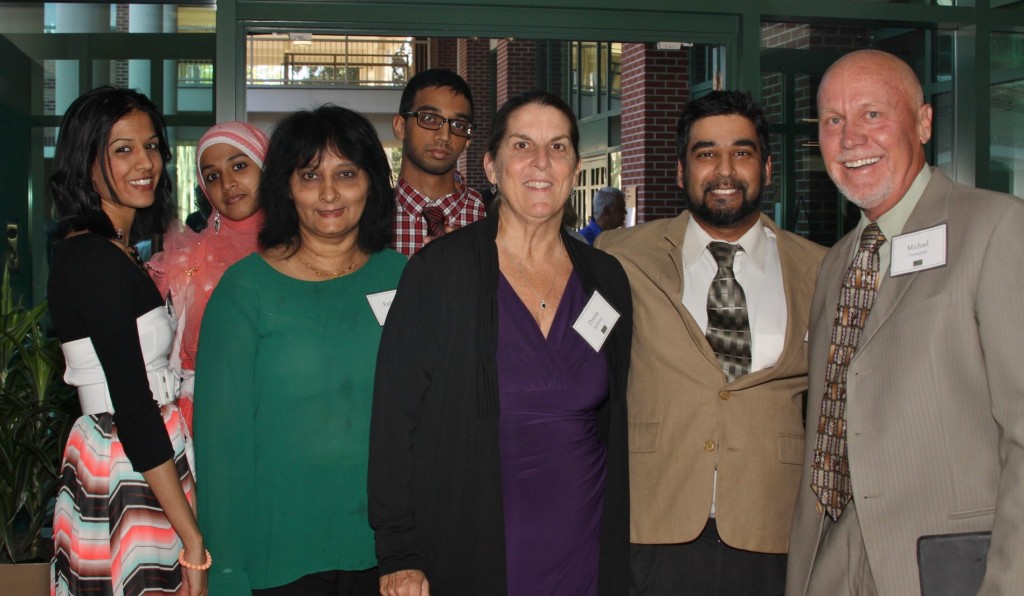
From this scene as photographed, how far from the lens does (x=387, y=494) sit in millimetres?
2049

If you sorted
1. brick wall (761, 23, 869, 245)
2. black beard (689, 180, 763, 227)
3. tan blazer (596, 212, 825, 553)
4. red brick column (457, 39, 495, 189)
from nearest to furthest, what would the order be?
tan blazer (596, 212, 825, 553), black beard (689, 180, 763, 227), brick wall (761, 23, 869, 245), red brick column (457, 39, 495, 189)

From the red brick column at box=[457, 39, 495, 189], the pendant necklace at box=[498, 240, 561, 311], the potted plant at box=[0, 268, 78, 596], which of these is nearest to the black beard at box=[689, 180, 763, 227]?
the pendant necklace at box=[498, 240, 561, 311]

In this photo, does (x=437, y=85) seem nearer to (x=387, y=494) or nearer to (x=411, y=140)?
(x=411, y=140)

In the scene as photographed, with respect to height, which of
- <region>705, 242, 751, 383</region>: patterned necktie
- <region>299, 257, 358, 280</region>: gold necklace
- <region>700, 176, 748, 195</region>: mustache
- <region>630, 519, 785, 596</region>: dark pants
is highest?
<region>700, 176, 748, 195</region>: mustache

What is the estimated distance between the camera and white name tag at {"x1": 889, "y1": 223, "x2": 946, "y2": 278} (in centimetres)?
192

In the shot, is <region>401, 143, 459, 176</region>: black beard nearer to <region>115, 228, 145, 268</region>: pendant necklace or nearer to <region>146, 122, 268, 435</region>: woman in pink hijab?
<region>146, 122, 268, 435</region>: woman in pink hijab

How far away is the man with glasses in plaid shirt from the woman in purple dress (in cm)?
103

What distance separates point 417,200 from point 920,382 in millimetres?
1973

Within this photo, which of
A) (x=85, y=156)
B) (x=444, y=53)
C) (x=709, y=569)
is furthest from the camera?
(x=444, y=53)

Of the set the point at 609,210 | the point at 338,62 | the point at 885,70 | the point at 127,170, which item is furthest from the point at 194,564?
the point at 338,62

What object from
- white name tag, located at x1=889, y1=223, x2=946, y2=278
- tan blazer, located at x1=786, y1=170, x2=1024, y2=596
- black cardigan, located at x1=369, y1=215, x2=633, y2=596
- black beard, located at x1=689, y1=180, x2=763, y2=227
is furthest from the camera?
black beard, located at x1=689, y1=180, x2=763, y2=227

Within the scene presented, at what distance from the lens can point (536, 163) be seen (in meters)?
2.25

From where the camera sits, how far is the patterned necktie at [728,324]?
2.44 metres

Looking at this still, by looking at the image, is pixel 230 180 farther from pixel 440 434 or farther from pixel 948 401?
pixel 948 401
